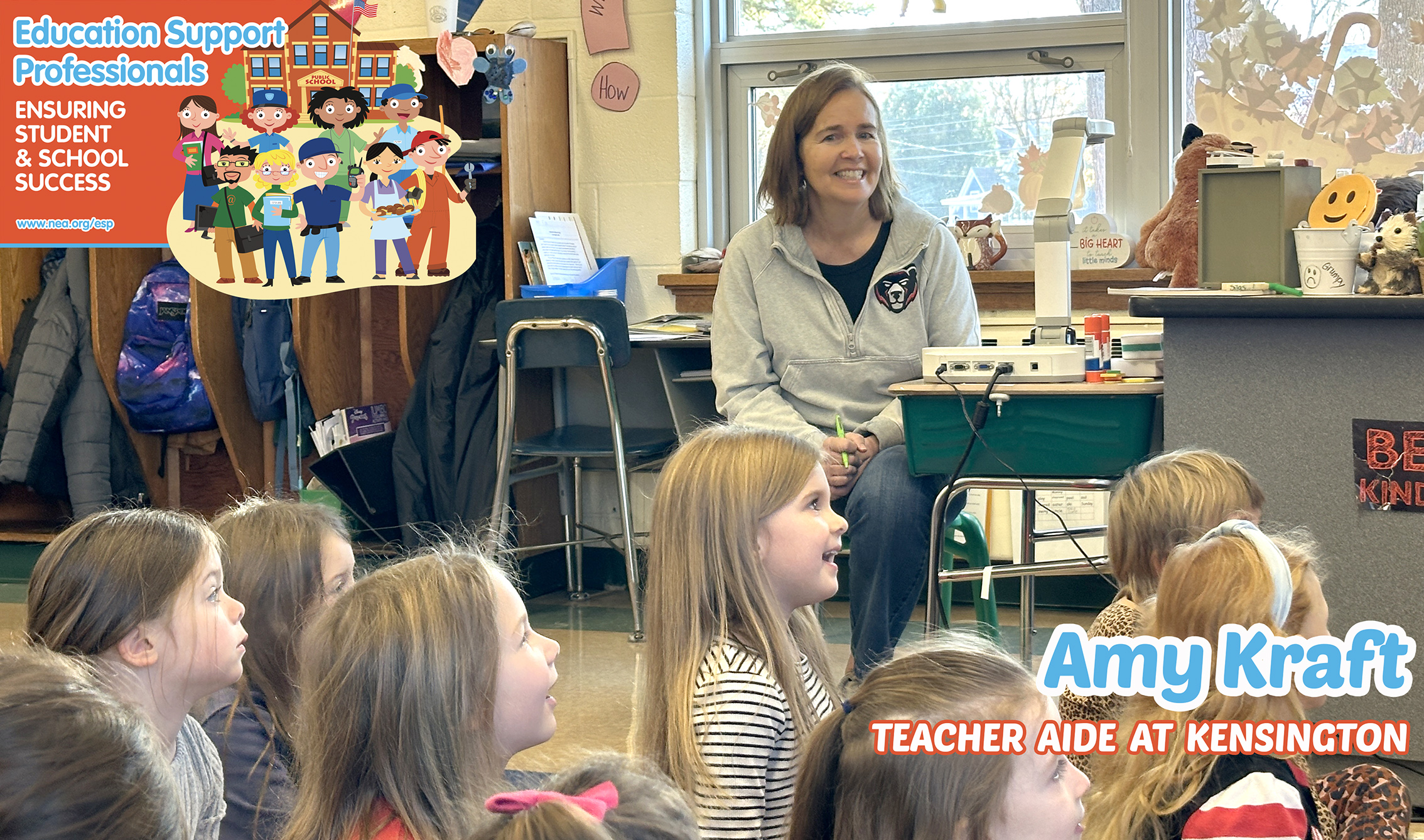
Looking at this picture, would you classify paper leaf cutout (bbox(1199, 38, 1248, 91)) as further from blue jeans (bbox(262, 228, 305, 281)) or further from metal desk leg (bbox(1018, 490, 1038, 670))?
blue jeans (bbox(262, 228, 305, 281))

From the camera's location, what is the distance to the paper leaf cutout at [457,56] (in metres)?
3.98

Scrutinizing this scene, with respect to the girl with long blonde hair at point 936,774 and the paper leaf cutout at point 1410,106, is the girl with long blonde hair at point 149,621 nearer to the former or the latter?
the girl with long blonde hair at point 936,774

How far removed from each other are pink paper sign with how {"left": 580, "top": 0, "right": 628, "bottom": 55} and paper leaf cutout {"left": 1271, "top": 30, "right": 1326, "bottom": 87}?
1.69m

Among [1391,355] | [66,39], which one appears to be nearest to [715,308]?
[1391,355]

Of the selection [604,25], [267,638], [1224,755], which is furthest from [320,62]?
[1224,755]

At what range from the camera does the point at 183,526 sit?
1572 mm

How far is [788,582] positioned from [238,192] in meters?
2.99

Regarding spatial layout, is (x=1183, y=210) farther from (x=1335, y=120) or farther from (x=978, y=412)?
(x=978, y=412)

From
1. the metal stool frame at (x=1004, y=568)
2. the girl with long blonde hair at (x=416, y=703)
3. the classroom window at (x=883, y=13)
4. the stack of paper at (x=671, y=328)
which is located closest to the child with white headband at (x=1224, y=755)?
the girl with long blonde hair at (x=416, y=703)

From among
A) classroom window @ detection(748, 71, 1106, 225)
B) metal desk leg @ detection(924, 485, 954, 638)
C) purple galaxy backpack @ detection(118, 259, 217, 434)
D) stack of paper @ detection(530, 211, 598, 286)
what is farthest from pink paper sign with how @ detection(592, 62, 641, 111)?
metal desk leg @ detection(924, 485, 954, 638)

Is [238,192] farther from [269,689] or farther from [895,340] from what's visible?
[269,689]

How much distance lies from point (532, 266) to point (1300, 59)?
1.97 meters

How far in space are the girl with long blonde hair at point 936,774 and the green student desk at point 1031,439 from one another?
1.33m

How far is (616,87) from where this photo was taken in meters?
4.16
